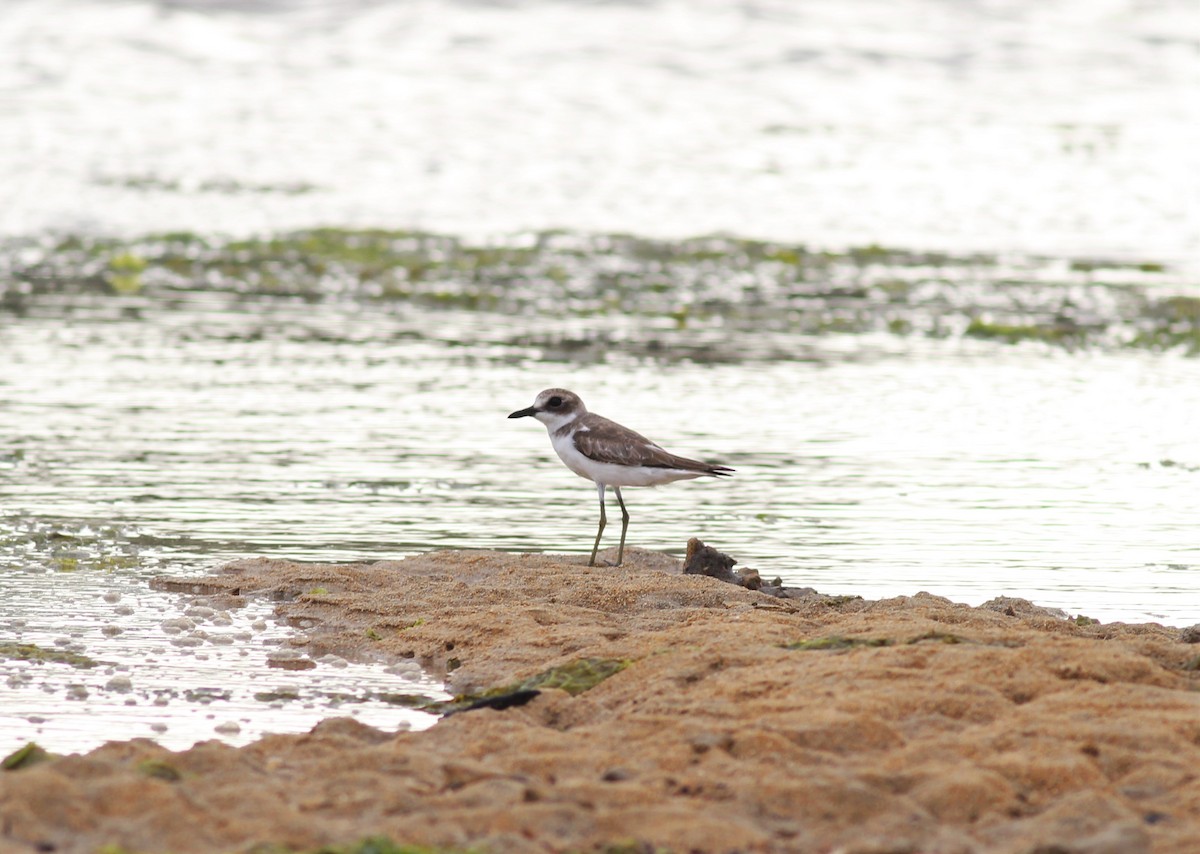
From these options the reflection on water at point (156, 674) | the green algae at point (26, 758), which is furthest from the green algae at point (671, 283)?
the green algae at point (26, 758)

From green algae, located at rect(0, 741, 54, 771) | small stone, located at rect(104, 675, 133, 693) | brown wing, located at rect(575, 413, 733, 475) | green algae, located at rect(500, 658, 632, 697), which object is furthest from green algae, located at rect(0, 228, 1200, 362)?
green algae, located at rect(0, 741, 54, 771)

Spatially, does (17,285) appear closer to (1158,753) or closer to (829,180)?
(829,180)

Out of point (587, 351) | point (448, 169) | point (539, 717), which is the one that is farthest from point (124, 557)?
point (448, 169)

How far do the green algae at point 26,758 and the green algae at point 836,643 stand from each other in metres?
2.78

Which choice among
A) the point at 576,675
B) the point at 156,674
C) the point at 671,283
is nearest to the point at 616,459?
the point at 576,675

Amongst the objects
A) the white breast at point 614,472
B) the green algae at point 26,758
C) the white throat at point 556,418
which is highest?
the white throat at point 556,418

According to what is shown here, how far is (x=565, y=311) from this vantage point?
1764 cm

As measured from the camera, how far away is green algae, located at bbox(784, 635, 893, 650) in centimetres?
633

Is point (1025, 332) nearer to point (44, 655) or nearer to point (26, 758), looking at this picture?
point (44, 655)

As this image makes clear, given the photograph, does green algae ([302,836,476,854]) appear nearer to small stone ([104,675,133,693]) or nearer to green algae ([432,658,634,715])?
green algae ([432,658,634,715])

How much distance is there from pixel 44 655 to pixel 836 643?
3197mm

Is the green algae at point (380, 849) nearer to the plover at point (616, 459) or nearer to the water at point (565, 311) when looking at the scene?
the water at point (565, 311)

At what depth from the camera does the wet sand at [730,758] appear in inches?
179

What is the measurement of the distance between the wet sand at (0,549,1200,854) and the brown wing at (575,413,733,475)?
1.71 metres
